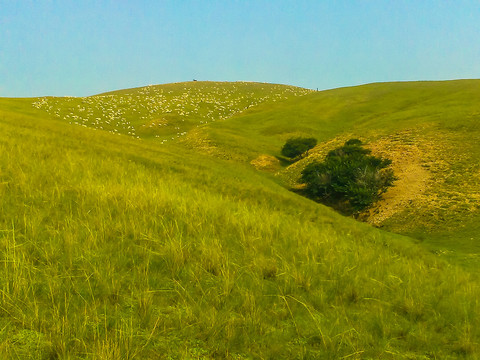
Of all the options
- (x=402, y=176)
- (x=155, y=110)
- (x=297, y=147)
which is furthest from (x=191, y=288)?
(x=155, y=110)

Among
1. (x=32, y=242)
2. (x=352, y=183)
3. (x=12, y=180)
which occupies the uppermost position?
(x=12, y=180)

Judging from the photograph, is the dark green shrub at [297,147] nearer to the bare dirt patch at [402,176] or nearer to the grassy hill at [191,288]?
the bare dirt patch at [402,176]

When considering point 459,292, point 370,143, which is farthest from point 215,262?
point 370,143

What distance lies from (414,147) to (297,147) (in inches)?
673

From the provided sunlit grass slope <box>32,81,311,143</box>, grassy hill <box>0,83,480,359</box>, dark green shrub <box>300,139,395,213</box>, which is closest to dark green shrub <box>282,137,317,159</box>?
dark green shrub <box>300,139,395,213</box>

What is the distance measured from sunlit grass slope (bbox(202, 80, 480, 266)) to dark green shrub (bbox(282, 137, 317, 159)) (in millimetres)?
2108

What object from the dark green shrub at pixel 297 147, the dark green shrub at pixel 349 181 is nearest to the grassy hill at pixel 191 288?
the dark green shrub at pixel 349 181

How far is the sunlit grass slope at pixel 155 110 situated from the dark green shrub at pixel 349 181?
120 feet

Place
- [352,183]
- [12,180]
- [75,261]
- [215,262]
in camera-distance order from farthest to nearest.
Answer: [352,183], [12,180], [215,262], [75,261]

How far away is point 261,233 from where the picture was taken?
262 inches

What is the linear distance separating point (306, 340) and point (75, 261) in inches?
124

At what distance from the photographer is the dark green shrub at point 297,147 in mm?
47469

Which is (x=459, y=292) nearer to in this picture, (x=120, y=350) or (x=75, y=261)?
(x=120, y=350)

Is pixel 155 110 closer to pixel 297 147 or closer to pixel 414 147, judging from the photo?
pixel 297 147
